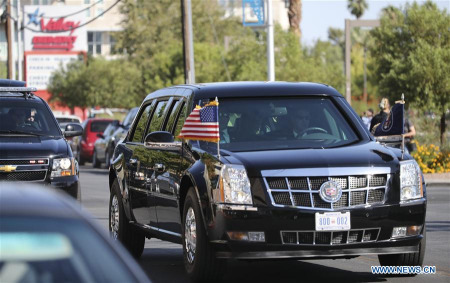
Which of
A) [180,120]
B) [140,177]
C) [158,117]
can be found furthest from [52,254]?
[158,117]

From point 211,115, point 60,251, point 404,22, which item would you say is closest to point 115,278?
point 60,251

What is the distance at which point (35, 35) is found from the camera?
342ft

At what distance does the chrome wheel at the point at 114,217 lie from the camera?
11938mm

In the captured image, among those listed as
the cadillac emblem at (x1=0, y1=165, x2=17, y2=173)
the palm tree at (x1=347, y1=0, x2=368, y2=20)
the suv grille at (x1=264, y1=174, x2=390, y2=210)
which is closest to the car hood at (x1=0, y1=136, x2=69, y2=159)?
the cadillac emblem at (x1=0, y1=165, x2=17, y2=173)

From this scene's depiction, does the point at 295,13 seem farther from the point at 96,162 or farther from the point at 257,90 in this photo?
the point at 257,90

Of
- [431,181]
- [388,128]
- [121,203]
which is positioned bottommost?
[431,181]

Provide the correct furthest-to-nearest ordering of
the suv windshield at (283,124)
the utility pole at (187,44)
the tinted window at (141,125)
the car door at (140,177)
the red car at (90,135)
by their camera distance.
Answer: the red car at (90,135) → the utility pole at (187,44) → the tinted window at (141,125) → the car door at (140,177) → the suv windshield at (283,124)

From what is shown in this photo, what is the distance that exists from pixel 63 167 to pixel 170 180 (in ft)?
11.7

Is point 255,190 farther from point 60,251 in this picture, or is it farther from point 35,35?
point 35,35

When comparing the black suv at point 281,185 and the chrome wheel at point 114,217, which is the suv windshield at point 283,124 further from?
the chrome wheel at point 114,217

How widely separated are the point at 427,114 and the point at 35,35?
74.6 metres

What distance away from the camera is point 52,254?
13.0 ft

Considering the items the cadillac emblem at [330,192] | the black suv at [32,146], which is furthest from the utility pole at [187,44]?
the cadillac emblem at [330,192]

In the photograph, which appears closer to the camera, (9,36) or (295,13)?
(9,36)
